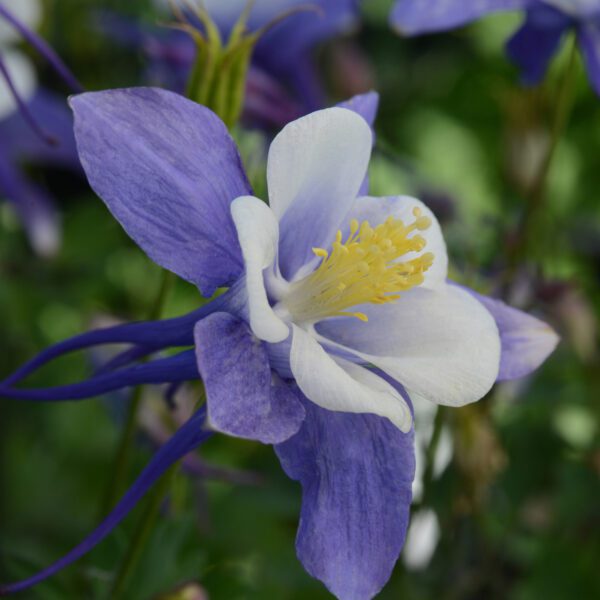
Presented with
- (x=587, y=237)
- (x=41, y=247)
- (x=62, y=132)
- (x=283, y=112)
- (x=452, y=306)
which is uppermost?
(x=452, y=306)

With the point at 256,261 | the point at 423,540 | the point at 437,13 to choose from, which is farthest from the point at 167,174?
the point at 423,540

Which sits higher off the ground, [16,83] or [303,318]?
[303,318]

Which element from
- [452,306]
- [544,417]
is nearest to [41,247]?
[544,417]

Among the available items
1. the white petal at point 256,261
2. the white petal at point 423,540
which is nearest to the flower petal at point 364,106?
the white petal at point 256,261

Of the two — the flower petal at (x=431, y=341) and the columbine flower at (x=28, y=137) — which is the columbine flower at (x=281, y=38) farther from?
the flower petal at (x=431, y=341)

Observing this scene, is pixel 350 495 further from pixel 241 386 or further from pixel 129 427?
pixel 129 427

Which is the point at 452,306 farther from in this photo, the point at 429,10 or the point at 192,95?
the point at 429,10
